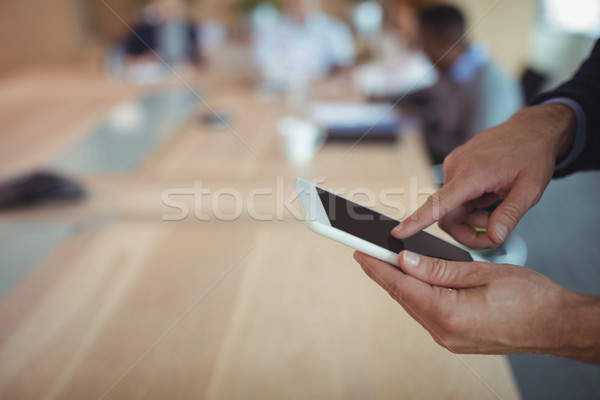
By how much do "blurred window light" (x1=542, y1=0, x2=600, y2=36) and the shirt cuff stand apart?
141cm

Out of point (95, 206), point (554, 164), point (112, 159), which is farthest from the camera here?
point (112, 159)

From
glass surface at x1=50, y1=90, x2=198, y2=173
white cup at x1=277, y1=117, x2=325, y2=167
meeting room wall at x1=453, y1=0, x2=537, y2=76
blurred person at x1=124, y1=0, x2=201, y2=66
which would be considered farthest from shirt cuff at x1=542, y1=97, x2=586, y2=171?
blurred person at x1=124, y1=0, x2=201, y2=66

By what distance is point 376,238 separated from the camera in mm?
508

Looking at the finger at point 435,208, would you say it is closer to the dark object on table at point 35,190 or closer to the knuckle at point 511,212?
the knuckle at point 511,212

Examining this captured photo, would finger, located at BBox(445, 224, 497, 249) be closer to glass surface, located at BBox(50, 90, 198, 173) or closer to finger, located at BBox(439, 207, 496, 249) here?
finger, located at BBox(439, 207, 496, 249)

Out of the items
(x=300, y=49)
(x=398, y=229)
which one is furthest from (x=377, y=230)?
(x=300, y=49)

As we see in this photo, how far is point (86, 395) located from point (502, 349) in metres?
0.44

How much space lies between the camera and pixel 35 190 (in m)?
1.01

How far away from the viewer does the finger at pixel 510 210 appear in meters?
0.54

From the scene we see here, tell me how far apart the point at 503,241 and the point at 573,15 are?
6.34 feet

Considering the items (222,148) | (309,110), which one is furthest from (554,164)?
(309,110)

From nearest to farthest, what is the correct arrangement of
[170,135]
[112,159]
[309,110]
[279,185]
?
[279,185] → [112,159] → [170,135] → [309,110]

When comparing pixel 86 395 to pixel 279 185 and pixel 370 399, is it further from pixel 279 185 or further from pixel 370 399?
pixel 279 185

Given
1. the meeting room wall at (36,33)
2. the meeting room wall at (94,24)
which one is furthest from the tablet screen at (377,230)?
the meeting room wall at (36,33)
